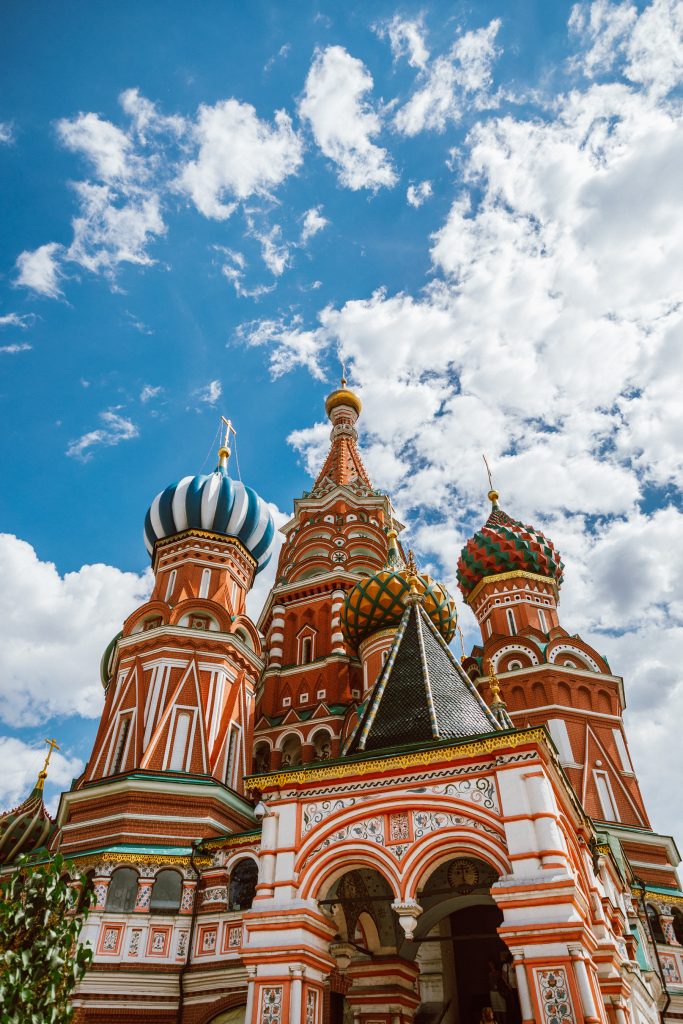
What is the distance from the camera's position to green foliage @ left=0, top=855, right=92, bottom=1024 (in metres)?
7.73

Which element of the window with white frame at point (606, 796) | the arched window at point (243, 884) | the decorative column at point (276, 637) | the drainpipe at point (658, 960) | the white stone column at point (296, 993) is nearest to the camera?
the white stone column at point (296, 993)

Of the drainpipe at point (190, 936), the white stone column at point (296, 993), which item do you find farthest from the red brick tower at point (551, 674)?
the white stone column at point (296, 993)

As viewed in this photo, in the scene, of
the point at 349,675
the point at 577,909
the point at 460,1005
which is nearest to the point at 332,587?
the point at 349,675

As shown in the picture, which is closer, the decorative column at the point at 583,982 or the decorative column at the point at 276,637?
the decorative column at the point at 583,982

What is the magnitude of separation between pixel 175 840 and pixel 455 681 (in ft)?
22.8

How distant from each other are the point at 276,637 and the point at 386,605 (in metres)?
5.28

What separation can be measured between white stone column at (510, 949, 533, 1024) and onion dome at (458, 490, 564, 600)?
56.1 feet

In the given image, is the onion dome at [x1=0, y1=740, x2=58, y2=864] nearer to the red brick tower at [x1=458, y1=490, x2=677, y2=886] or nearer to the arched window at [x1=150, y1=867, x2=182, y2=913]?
the arched window at [x1=150, y1=867, x2=182, y2=913]

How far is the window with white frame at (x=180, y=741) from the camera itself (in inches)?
639

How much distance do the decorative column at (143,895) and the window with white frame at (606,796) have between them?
10.6 metres

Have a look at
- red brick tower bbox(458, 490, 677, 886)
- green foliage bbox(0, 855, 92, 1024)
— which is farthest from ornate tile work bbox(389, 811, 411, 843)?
red brick tower bbox(458, 490, 677, 886)

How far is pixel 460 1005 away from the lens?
13.0 m

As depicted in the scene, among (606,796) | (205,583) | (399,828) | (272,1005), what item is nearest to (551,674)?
(606,796)

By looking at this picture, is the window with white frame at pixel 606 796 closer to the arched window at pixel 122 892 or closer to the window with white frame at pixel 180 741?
the window with white frame at pixel 180 741
